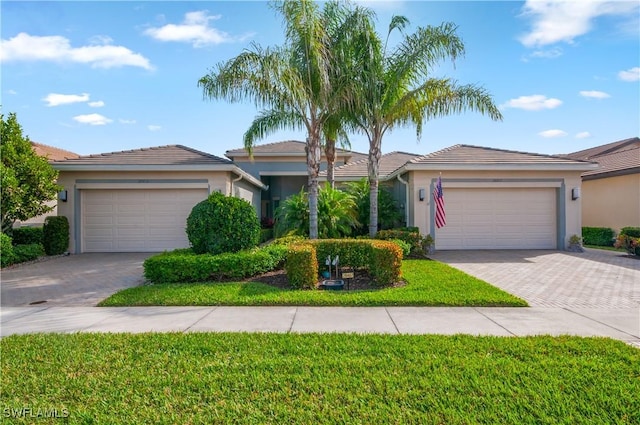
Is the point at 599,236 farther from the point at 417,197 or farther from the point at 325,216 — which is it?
the point at 325,216

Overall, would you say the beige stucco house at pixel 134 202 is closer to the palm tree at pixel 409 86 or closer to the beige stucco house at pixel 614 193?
the palm tree at pixel 409 86

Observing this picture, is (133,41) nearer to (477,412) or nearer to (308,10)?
(308,10)

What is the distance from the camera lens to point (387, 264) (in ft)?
23.2

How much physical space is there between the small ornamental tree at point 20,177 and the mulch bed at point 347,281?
7.92 m

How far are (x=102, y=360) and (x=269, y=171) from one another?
17.4m

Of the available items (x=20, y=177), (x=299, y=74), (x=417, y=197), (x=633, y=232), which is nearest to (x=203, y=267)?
(x=299, y=74)

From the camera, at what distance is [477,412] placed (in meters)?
2.64

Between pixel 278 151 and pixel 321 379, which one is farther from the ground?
pixel 278 151

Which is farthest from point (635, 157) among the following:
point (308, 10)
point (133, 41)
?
point (133, 41)

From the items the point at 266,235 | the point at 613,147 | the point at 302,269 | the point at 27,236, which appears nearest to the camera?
the point at 302,269

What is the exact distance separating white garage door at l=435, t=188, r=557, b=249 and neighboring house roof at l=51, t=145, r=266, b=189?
8863mm

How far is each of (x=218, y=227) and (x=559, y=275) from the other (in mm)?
8521

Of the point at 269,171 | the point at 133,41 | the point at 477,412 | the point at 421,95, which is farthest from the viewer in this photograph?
the point at 269,171

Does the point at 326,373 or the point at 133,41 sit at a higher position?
the point at 133,41
